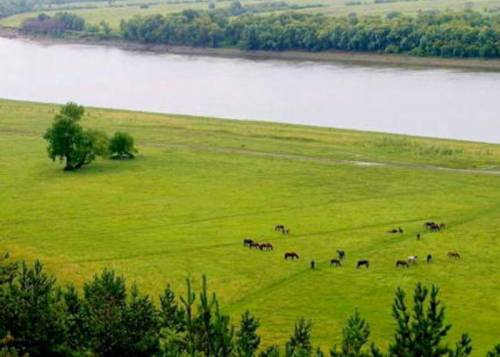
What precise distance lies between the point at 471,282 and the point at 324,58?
9002 centimetres

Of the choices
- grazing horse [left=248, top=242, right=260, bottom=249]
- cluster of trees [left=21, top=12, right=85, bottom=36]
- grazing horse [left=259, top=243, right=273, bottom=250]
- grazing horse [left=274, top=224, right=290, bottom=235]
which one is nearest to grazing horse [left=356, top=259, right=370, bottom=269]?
grazing horse [left=259, top=243, right=273, bottom=250]

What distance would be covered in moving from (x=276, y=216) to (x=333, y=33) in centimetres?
8041

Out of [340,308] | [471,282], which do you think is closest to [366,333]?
[340,308]

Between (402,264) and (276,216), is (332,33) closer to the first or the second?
(276,216)

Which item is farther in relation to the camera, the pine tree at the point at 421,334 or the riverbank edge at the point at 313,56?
the riverbank edge at the point at 313,56

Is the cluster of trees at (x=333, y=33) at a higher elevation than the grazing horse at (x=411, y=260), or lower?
higher

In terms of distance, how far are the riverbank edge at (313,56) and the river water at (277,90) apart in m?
3.46

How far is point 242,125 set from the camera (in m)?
82.6

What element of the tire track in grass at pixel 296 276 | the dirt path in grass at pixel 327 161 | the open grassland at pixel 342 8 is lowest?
the tire track in grass at pixel 296 276

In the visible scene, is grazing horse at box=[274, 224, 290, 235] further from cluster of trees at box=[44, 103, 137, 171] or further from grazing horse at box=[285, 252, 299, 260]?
cluster of trees at box=[44, 103, 137, 171]

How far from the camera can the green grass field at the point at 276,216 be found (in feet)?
130

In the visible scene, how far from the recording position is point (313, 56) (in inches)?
5113

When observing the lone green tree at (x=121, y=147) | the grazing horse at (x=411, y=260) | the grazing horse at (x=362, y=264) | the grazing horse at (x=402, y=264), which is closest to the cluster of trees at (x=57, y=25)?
the lone green tree at (x=121, y=147)

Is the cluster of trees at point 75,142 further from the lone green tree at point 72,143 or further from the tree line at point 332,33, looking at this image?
the tree line at point 332,33
